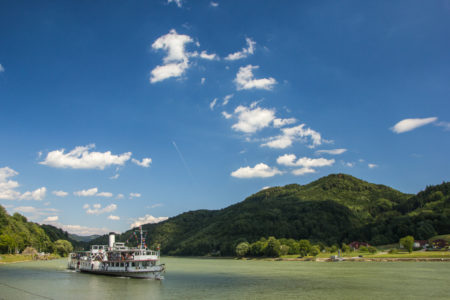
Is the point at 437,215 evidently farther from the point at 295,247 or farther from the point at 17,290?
the point at 17,290

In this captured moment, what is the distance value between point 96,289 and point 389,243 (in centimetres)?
17019

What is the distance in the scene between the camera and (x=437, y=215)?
7584 inches

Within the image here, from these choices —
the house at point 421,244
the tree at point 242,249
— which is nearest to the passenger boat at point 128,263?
A: the tree at point 242,249

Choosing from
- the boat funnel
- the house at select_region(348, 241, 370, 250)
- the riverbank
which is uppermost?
the boat funnel

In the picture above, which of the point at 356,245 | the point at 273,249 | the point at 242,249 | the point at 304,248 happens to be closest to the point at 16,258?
the point at 242,249

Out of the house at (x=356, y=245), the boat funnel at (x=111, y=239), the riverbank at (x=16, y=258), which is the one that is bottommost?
the house at (x=356, y=245)

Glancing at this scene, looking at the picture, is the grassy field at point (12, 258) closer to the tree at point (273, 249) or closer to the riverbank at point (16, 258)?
the riverbank at point (16, 258)

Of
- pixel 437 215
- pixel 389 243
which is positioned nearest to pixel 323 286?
pixel 389 243

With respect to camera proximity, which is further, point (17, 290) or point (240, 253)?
point (240, 253)

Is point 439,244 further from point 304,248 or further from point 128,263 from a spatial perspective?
point 128,263

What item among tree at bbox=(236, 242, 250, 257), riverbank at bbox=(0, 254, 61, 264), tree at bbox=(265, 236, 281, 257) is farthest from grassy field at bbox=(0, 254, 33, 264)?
tree at bbox=(265, 236, 281, 257)

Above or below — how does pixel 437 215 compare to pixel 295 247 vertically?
above

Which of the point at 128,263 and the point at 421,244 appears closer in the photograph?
the point at 128,263

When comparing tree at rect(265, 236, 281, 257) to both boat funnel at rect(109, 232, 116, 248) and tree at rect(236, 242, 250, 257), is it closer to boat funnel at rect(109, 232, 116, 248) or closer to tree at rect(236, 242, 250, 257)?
tree at rect(236, 242, 250, 257)
